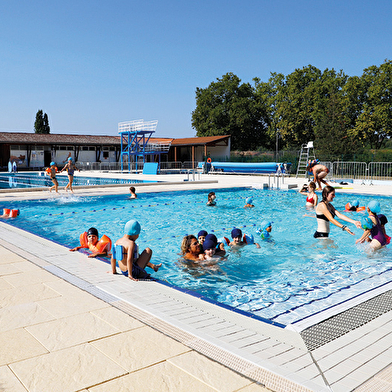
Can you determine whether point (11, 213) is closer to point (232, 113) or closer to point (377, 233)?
point (377, 233)

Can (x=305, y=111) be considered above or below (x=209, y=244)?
above

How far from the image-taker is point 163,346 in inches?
123

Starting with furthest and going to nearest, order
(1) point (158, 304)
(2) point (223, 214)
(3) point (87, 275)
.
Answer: (2) point (223, 214), (3) point (87, 275), (1) point (158, 304)

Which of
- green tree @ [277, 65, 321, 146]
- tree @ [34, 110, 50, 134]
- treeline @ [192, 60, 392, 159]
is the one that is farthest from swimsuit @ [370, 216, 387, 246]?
tree @ [34, 110, 50, 134]

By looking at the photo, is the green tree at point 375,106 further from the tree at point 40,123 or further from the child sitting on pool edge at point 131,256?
the tree at point 40,123

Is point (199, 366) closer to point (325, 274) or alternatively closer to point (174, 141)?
point (325, 274)

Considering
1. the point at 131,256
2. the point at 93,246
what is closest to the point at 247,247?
the point at 93,246

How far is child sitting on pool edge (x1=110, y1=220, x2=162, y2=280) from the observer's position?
16.5 ft

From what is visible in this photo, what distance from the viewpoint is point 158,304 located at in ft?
13.5

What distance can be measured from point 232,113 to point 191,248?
51329mm

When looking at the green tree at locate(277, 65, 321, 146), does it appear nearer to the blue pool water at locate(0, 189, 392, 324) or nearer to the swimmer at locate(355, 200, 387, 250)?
the blue pool water at locate(0, 189, 392, 324)

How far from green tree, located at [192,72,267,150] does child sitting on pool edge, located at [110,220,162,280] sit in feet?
170

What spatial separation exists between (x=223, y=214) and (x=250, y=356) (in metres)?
10.3

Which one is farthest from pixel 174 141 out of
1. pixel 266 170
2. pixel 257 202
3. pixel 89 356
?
pixel 89 356
